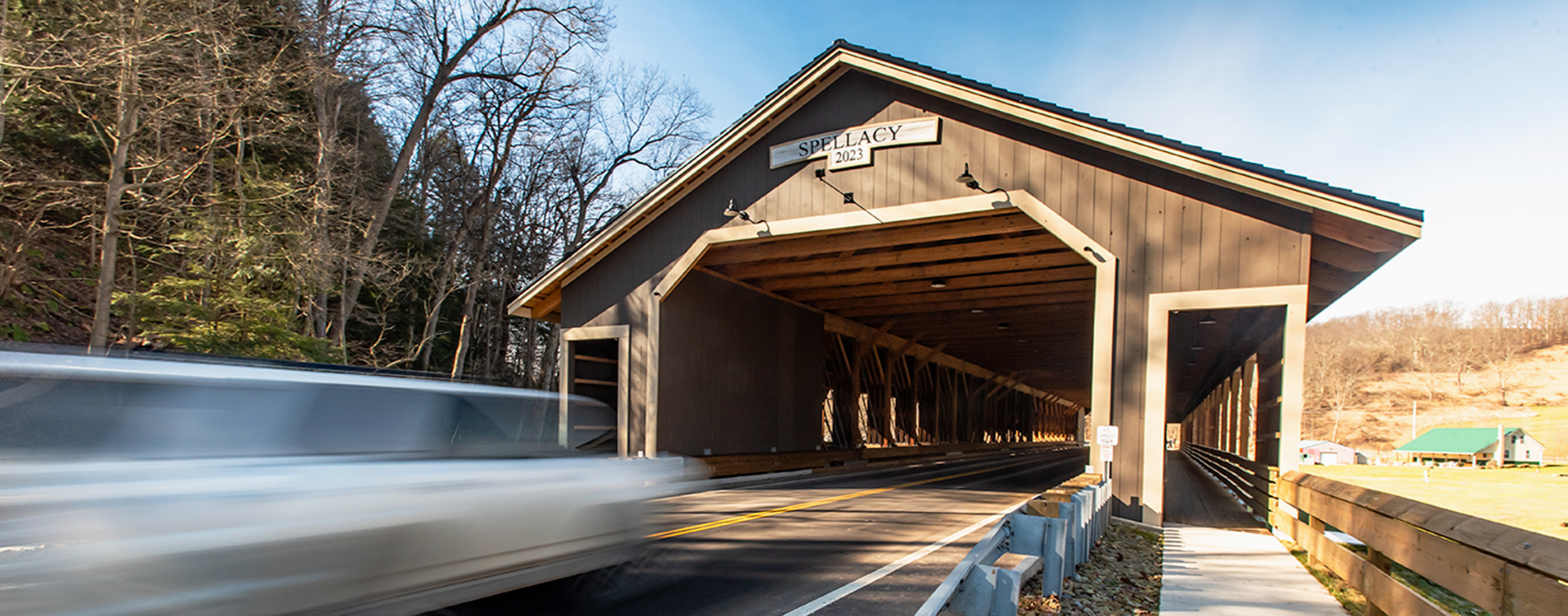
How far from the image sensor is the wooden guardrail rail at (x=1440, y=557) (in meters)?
2.62

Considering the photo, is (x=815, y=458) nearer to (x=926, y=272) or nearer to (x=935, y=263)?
(x=926, y=272)

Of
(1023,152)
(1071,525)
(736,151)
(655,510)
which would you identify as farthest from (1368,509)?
(736,151)

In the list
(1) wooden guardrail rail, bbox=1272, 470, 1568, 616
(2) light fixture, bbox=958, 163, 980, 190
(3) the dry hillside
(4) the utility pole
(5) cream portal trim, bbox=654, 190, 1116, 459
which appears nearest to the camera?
(1) wooden guardrail rail, bbox=1272, 470, 1568, 616

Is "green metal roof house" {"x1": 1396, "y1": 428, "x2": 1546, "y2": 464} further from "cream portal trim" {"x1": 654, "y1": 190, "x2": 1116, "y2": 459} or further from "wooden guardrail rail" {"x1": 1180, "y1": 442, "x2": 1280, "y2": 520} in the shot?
"cream portal trim" {"x1": 654, "y1": 190, "x2": 1116, "y2": 459}

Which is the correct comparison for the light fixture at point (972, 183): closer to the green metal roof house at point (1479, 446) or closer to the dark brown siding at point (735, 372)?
the dark brown siding at point (735, 372)

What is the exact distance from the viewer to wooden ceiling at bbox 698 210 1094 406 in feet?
48.5

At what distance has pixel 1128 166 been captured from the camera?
11.6m

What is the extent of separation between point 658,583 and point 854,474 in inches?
501

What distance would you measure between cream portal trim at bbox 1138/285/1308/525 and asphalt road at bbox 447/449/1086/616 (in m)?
1.96

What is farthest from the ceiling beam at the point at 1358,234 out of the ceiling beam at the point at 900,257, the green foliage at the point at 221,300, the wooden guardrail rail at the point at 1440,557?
the green foliage at the point at 221,300

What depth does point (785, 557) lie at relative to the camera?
6.77m

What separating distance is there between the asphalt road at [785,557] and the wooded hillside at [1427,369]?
99.7 metres

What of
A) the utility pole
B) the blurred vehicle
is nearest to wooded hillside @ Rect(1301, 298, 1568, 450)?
the utility pole

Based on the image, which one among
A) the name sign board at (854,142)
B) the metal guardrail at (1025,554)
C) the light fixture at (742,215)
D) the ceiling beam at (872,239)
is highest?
the name sign board at (854,142)
